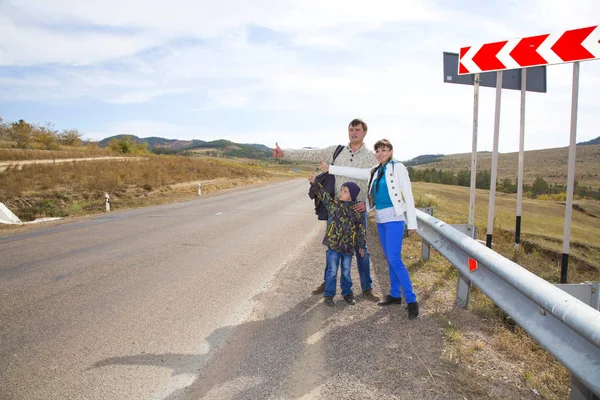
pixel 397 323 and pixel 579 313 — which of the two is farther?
pixel 397 323

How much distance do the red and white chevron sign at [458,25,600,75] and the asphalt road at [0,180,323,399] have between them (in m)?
4.80

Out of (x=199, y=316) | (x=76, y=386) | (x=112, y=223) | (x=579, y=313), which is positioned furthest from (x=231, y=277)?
(x=112, y=223)

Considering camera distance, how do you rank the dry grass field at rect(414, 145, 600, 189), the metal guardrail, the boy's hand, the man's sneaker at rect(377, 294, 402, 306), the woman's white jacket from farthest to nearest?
the dry grass field at rect(414, 145, 600, 189) < the boy's hand < the man's sneaker at rect(377, 294, 402, 306) < the woman's white jacket < the metal guardrail

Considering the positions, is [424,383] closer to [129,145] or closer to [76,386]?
[76,386]

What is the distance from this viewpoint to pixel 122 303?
5.04 meters

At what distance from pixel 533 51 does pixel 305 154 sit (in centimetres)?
376

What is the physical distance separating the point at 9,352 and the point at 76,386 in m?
1.11

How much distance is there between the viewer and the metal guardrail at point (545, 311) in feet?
7.25

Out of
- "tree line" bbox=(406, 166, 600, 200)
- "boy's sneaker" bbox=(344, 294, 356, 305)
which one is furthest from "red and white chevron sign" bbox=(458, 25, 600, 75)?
"tree line" bbox=(406, 166, 600, 200)

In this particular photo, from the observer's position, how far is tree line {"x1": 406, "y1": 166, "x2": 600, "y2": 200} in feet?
134

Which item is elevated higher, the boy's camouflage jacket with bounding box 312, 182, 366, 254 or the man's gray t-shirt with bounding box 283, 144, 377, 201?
the man's gray t-shirt with bounding box 283, 144, 377, 201

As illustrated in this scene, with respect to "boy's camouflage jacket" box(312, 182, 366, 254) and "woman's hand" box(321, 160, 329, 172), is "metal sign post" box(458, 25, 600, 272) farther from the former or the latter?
"woman's hand" box(321, 160, 329, 172)


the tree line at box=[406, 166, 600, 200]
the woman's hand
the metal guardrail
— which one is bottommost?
the tree line at box=[406, 166, 600, 200]

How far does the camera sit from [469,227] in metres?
5.30
